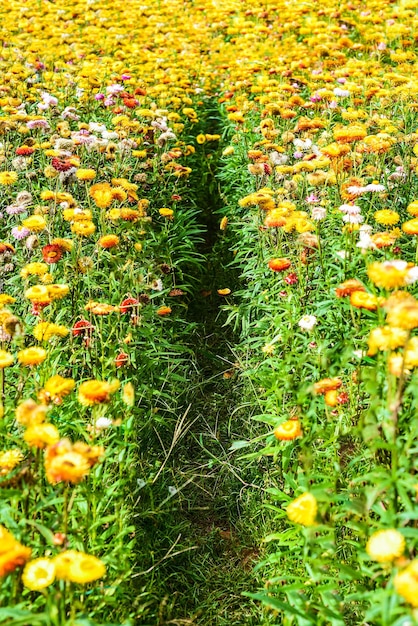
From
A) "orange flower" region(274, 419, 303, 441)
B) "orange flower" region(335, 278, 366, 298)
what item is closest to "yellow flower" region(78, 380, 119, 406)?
"orange flower" region(274, 419, 303, 441)

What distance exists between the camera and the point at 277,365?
3.15 meters

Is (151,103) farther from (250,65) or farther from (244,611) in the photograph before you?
(244,611)

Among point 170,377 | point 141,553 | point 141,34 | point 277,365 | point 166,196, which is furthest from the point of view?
point 141,34

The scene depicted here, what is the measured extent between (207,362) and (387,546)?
2.68m

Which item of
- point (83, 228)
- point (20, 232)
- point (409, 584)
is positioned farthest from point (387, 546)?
point (20, 232)

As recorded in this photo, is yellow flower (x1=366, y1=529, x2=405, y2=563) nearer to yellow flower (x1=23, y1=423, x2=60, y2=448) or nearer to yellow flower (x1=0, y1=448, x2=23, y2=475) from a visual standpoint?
yellow flower (x1=23, y1=423, x2=60, y2=448)

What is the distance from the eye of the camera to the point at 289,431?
2393 mm

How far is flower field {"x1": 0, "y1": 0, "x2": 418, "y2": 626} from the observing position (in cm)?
200

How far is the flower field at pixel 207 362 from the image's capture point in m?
2.00

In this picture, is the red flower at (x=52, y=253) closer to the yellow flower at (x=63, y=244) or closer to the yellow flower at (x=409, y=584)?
the yellow flower at (x=63, y=244)

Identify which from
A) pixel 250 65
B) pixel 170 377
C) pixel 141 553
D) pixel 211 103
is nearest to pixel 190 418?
pixel 170 377

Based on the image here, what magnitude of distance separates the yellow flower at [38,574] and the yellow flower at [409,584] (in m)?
0.83

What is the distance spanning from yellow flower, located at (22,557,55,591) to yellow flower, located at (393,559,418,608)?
0.83 meters

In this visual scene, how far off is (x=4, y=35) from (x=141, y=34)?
1499 millimetres
